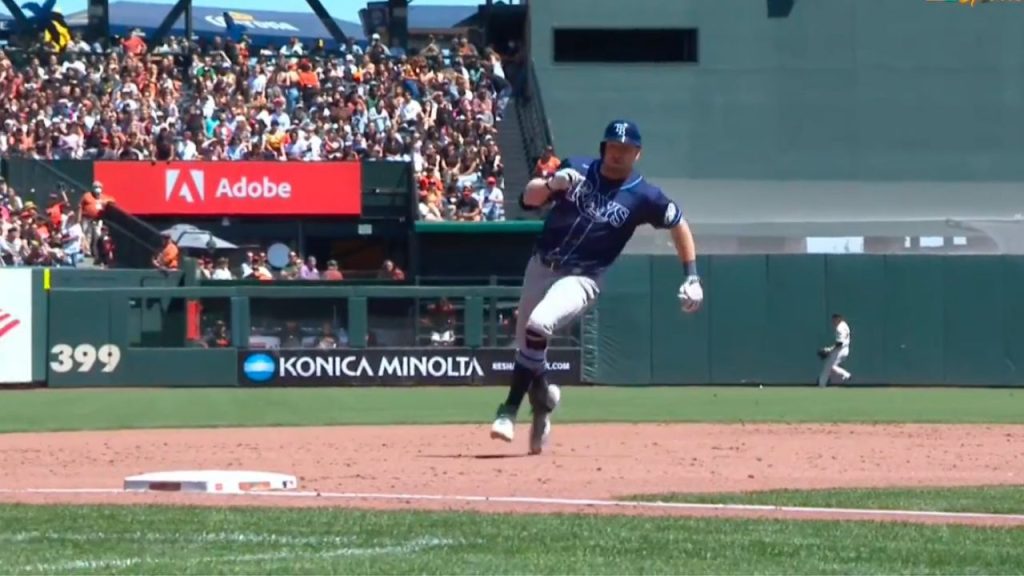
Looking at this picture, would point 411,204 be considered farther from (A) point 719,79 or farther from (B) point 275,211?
(A) point 719,79

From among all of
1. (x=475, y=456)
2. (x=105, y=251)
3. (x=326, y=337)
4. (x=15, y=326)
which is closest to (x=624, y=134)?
(x=475, y=456)

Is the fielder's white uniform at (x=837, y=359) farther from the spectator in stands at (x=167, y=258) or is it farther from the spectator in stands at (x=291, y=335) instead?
the spectator in stands at (x=167, y=258)

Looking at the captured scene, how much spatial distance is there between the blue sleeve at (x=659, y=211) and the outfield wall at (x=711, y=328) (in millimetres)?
14527

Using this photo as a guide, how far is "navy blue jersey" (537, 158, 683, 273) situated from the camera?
34.5 ft

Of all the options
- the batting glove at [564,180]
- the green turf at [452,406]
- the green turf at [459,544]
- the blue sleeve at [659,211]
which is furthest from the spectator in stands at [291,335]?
the green turf at [459,544]

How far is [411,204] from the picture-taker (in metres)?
29.1

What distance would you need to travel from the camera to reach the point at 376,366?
2508 cm

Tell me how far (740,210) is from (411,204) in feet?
25.3

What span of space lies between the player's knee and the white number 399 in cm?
1475

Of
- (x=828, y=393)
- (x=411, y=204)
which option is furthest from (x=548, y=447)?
(x=411, y=204)

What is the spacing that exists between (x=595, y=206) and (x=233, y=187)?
1895cm

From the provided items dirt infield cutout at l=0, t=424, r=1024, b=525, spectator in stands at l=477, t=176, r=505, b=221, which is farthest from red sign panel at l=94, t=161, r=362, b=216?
dirt infield cutout at l=0, t=424, r=1024, b=525

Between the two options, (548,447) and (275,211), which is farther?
(275,211)

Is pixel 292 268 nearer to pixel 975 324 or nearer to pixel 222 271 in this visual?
pixel 222 271
